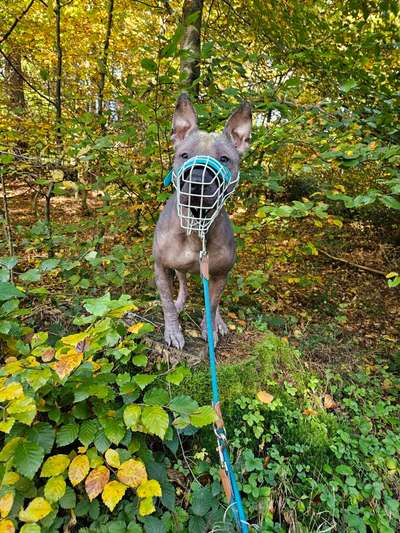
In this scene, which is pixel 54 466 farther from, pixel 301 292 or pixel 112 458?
pixel 301 292

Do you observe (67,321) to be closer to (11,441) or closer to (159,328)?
(159,328)

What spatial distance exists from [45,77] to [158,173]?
149cm

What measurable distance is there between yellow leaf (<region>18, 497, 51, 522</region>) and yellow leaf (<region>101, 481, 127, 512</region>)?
0.28 meters

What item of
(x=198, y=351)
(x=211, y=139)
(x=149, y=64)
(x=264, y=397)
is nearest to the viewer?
(x=211, y=139)

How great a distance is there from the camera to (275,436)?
286 centimetres

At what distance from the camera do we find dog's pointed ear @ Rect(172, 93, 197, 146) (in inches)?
103

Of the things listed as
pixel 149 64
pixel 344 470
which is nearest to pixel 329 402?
pixel 344 470

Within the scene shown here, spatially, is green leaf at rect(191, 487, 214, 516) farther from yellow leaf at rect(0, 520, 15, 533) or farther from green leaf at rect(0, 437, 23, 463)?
green leaf at rect(0, 437, 23, 463)

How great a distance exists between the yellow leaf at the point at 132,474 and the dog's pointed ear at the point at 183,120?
2.09 metres

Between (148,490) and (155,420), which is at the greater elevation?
(155,420)

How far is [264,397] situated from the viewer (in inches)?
115

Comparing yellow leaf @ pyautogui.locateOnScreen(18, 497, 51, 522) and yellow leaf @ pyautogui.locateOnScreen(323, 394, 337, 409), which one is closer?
yellow leaf @ pyautogui.locateOnScreen(18, 497, 51, 522)

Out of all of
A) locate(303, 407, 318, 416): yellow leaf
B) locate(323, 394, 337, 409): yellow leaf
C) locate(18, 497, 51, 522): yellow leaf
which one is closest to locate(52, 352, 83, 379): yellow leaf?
locate(18, 497, 51, 522): yellow leaf

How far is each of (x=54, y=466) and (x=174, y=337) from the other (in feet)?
4.38
